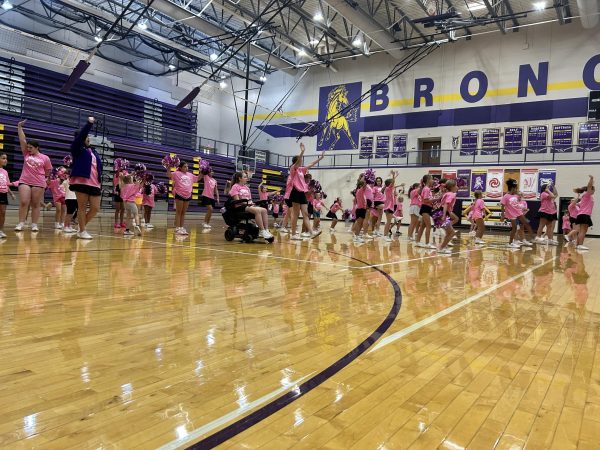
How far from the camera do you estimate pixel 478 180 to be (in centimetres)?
1980

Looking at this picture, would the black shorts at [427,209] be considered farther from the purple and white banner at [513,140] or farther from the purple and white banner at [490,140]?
the purple and white banner at [513,140]

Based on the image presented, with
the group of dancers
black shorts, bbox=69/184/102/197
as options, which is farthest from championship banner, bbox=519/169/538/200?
black shorts, bbox=69/184/102/197

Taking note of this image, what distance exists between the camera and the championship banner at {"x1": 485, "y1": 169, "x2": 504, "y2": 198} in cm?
1920

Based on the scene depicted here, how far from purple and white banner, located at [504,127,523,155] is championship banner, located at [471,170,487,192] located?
1.41m

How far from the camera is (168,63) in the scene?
22.3 meters

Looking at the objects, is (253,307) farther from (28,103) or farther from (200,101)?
(200,101)

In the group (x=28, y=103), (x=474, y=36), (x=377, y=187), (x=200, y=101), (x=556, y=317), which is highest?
(x=474, y=36)

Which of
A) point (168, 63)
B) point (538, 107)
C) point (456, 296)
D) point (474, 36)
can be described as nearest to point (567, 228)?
point (538, 107)

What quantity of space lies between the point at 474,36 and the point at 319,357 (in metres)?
22.3

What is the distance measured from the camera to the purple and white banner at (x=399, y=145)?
886 inches

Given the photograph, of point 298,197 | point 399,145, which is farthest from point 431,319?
point 399,145

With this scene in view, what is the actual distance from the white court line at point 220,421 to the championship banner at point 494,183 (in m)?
19.7

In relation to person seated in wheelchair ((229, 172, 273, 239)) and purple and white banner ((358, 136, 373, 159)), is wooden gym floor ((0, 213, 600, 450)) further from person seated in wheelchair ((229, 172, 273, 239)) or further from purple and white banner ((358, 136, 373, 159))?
purple and white banner ((358, 136, 373, 159))

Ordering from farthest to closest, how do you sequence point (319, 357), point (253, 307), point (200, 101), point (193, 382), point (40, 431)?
point (200, 101) < point (253, 307) < point (319, 357) < point (193, 382) < point (40, 431)
